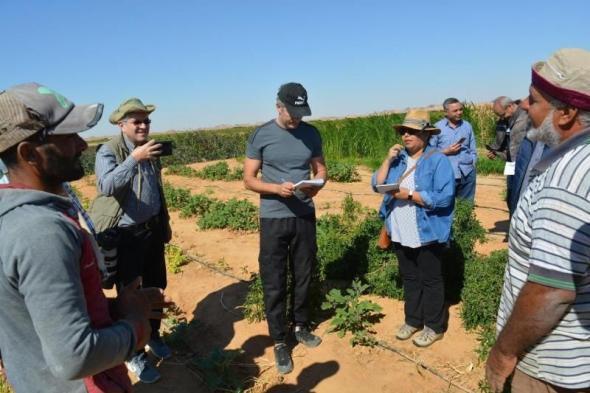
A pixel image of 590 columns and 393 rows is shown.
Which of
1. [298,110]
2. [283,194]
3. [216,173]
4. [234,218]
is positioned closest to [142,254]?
[283,194]

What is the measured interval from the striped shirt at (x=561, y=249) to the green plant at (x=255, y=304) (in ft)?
10.4

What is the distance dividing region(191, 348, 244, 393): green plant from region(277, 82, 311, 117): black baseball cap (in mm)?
2133

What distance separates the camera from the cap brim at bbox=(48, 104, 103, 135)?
150cm

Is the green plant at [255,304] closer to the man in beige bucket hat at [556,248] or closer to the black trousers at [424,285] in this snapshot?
the black trousers at [424,285]

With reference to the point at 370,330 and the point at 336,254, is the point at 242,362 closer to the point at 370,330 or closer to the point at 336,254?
the point at 370,330

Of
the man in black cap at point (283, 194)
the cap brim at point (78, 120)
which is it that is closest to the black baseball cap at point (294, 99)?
the man in black cap at point (283, 194)

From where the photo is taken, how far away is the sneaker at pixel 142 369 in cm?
378

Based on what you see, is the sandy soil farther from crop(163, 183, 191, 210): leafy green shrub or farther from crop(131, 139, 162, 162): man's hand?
crop(163, 183, 191, 210): leafy green shrub

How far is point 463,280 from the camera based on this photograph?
4559mm

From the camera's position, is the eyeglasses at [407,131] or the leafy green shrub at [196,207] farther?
the leafy green shrub at [196,207]

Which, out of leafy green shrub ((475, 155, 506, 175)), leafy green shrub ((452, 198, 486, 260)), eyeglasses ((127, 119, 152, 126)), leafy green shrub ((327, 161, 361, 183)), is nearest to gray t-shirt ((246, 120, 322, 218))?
eyeglasses ((127, 119, 152, 126))

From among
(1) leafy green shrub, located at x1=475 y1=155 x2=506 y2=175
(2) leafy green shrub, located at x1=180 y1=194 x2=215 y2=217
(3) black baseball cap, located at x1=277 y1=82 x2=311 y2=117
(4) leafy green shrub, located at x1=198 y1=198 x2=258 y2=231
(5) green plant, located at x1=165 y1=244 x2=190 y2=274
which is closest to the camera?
(3) black baseball cap, located at x1=277 y1=82 x2=311 y2=117

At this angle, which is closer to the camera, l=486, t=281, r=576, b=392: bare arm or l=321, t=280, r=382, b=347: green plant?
l=486, t=281, r=576, b=392: bare arm

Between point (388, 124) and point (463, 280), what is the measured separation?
1524 cm
